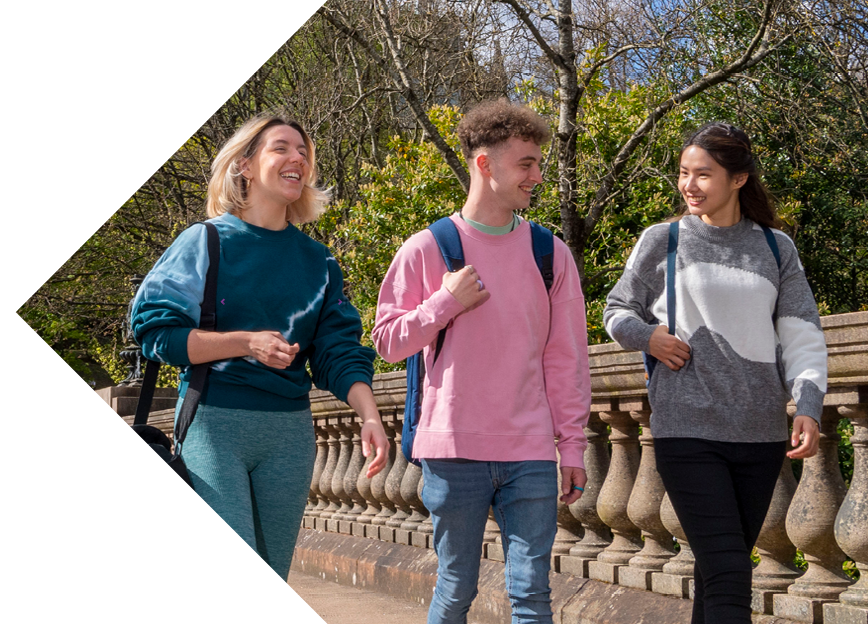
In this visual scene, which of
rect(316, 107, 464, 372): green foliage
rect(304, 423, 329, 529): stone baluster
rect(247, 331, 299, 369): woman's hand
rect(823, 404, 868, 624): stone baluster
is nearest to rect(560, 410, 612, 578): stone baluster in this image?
rect(823, 404, 868, 624): stone baluster

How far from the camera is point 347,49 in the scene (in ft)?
53.2

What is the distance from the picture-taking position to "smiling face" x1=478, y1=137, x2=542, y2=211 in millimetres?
2980

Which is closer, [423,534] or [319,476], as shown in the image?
[423,534]

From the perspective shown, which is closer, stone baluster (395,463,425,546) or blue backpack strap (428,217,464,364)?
blue backpack strap (428,217,464,364)

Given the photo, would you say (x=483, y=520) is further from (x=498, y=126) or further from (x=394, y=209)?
(x=394, y=209)

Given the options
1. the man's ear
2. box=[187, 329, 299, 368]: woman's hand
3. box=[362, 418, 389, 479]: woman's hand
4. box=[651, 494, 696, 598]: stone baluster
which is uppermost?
the man's ear

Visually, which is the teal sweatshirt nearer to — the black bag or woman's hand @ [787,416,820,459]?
the black bag

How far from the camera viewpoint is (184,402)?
258 centimetres

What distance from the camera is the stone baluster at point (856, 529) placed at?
3.02 m

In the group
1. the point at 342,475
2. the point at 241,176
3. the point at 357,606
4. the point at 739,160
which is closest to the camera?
the point at 241,176

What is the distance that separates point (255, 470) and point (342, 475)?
4324 millimetres

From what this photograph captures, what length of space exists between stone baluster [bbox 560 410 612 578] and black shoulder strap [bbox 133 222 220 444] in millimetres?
2186

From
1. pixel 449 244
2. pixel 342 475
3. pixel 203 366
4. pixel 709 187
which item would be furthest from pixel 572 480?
pixel 342 475

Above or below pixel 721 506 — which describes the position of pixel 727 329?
above
